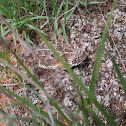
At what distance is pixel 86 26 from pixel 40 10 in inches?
24.2

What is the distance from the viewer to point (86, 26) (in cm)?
227

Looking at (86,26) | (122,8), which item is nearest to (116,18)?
(122,8)

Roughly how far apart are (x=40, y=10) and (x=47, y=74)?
825 millimetres

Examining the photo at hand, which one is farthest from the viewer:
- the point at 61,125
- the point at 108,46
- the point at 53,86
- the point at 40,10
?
the point at 40,10

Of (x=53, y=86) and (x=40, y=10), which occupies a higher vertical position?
(x=40, y=10)

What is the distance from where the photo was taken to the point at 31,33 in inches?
87.0

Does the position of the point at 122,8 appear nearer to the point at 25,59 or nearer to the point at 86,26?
the point at 86,26

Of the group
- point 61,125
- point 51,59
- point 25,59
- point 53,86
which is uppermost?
point 25,59

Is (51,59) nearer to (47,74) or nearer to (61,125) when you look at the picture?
(47,74)

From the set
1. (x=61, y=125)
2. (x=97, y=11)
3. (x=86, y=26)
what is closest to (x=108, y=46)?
(x=86, y=26)

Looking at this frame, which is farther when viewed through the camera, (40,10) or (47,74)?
(40,10)

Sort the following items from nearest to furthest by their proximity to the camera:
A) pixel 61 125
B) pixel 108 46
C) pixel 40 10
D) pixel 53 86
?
1. pixel 61 125
2. pixel 53 86
3. pixel 108 46
4. pixel 40 10

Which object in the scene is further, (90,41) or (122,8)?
(122,8)

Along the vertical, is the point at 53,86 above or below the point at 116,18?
below
